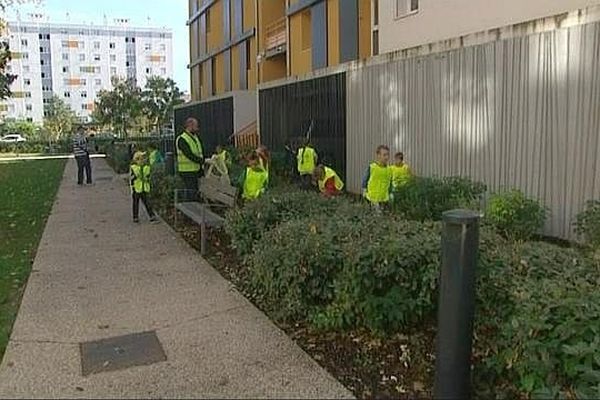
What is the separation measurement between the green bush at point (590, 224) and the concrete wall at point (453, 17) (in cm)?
→ 511

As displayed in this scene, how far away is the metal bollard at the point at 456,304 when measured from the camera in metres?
3.49

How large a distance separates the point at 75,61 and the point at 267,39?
103473mm

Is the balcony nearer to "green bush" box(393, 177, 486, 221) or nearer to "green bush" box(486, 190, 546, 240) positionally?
"green bush" box(393, 177, 486, 221)

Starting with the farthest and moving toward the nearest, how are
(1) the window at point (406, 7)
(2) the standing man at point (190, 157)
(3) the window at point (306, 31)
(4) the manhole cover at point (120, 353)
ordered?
(3) the window at point (306, 31) < (1) the window at point (406, 7) < (2) the standing man at point (190, 157) < (4) the manhole cover at point (120, 353)

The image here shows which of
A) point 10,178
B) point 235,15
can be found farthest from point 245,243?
point 235,15

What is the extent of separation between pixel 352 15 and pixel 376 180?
39.0 ft

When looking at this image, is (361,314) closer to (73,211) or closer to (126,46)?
(73,211)

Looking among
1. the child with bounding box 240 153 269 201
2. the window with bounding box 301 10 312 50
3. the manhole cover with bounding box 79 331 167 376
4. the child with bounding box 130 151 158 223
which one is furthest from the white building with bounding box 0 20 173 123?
the manhole cover with bounding box 79 331 167 376

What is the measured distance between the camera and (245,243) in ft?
22.4

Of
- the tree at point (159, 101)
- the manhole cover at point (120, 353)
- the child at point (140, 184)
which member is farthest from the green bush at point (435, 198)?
the tree at point (159, 101)

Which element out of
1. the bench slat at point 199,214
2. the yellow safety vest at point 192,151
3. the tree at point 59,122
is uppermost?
the tree at point 59,122

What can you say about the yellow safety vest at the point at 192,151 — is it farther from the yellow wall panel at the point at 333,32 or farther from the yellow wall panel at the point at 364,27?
the yellow wall panel at the point at 333,32

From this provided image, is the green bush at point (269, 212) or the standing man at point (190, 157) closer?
the green bush at point (269, 212)

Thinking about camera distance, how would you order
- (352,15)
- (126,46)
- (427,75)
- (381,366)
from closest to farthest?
(381,366)
(427,75)
(352,15)
(126,46)
